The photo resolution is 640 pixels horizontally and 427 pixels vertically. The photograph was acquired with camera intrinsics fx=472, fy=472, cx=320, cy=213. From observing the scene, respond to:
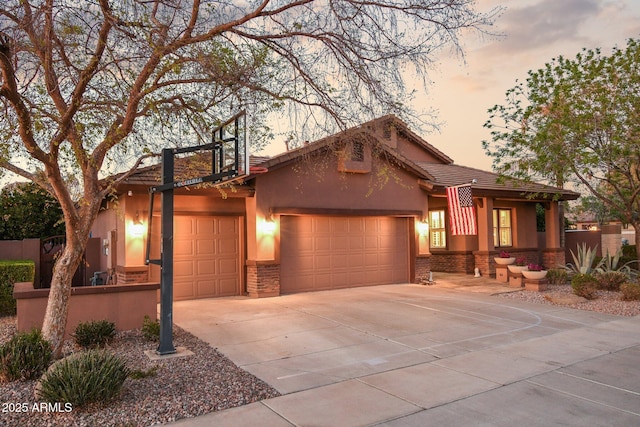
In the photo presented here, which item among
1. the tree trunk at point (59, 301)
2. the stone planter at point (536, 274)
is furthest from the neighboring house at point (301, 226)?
the tree trunk at point (59, 301)

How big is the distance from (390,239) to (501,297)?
161 inches

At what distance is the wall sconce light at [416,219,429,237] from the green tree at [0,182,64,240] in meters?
12.7

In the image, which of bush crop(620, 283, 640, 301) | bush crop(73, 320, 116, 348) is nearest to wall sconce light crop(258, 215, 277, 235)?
bush crop(73, 320, 116, 348)

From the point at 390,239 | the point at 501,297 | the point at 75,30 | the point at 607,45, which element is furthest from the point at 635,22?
the point at 75,30

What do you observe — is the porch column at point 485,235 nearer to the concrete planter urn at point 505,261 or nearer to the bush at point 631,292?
the concrete planter urn at point 505,261

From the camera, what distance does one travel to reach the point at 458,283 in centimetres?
1595

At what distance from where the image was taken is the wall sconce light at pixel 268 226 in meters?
12.9

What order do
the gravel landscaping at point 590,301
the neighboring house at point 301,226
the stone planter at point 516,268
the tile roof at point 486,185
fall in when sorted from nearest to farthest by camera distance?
the gravel landscaping at point 590,301
the neighboring house at point 301,226
the stone planter at point 516,268
the tile roof at point 486,185

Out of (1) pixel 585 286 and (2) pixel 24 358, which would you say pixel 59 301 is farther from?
(1) pixel 585 286

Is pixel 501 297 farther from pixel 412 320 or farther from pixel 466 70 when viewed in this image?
pixel 466 70

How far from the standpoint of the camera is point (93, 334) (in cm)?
766

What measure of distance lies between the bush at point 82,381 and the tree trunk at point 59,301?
5.32 ft

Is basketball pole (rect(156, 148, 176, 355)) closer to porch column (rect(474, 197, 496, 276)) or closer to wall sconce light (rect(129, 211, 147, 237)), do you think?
wall sconce light (rect(129, 211, 147, 237))

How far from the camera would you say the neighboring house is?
12.2 m
